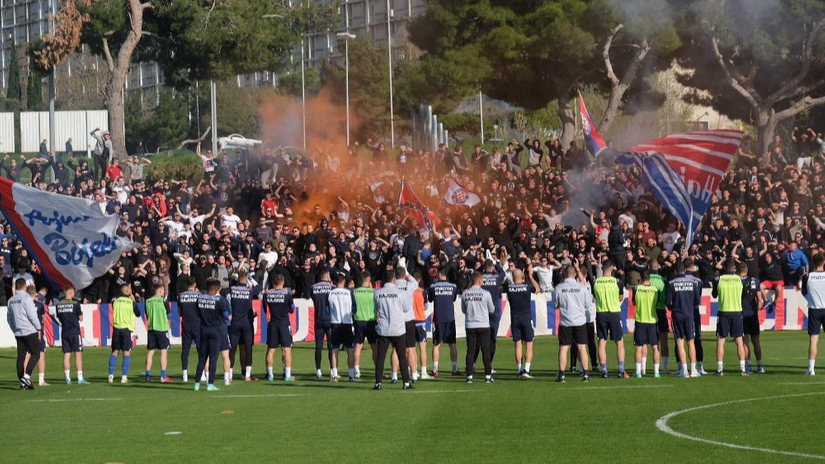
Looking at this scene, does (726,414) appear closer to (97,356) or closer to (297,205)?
(97,356)

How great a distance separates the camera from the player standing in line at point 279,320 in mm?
21281

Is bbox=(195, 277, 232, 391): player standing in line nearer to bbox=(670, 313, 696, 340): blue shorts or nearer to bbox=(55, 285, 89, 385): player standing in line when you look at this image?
bbox=(55, 285, 89, 385): player standing in line

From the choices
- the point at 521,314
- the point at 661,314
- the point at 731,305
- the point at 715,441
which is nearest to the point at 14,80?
the point at 521,314

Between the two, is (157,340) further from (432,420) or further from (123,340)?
(432,420)

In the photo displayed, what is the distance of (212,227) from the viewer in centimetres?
3195

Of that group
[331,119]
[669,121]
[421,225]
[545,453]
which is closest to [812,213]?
[421,225]

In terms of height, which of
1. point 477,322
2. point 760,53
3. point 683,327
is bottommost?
point 683,327

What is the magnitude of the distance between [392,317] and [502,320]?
12.2 meters

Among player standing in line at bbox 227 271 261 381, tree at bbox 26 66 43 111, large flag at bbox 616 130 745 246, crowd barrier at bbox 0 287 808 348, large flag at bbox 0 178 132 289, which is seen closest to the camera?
player standing in line at bbox 227 271 261 381

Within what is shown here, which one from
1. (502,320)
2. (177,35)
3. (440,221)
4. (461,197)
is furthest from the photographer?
(177,35)

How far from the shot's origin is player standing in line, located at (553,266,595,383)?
19.9 m

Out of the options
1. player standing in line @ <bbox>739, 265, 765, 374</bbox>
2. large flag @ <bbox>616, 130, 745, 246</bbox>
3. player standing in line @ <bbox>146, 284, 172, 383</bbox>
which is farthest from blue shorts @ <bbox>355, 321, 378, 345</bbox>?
large flag @ <bbox>616, 130, 745, 246</bbox>

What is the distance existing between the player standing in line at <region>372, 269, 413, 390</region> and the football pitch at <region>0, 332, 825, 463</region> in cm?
71

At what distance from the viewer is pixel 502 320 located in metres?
30.6
